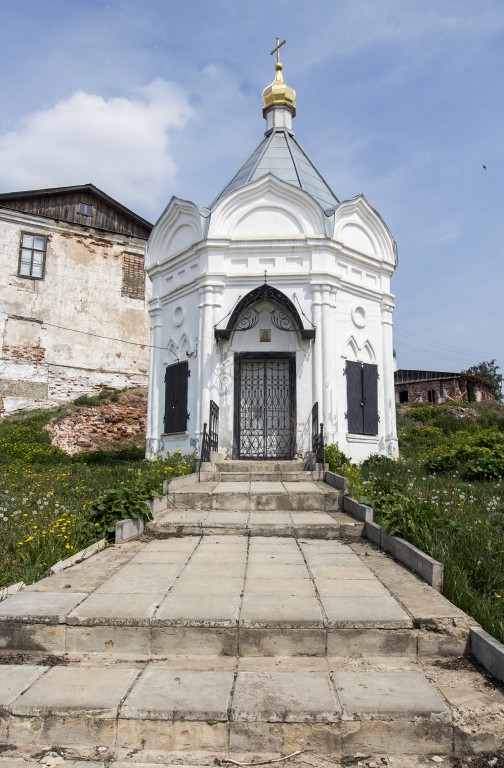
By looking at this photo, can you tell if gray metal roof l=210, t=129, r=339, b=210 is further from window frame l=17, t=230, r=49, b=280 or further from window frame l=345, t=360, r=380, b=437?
window frame l=17, t=230, r=49, b=280

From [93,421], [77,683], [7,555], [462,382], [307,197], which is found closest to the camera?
[77,683]

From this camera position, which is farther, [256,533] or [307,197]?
[307,197]

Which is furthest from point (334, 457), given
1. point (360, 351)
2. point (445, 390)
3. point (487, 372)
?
point (487, 372)

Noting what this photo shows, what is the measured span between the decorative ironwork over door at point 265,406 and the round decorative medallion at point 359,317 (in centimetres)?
179

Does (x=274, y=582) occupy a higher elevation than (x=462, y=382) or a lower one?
lower

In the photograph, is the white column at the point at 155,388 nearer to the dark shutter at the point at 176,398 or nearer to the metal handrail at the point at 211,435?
the dark shutter at the point at 176,398

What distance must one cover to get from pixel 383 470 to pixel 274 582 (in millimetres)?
6134

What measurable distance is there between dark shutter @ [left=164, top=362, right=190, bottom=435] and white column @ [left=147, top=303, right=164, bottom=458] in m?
0.31

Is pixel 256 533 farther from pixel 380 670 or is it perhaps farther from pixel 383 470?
pixel 383 470

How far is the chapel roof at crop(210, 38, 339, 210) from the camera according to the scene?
13212mm

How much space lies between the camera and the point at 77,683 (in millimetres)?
2973

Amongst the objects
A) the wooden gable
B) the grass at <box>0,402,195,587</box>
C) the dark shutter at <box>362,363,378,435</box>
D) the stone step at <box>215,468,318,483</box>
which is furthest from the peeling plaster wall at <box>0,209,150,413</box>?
the stone step at <box>215,468,318,483</box>

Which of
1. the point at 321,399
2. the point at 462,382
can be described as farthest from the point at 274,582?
the point at 462,382

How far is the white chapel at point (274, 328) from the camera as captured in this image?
11344mm
